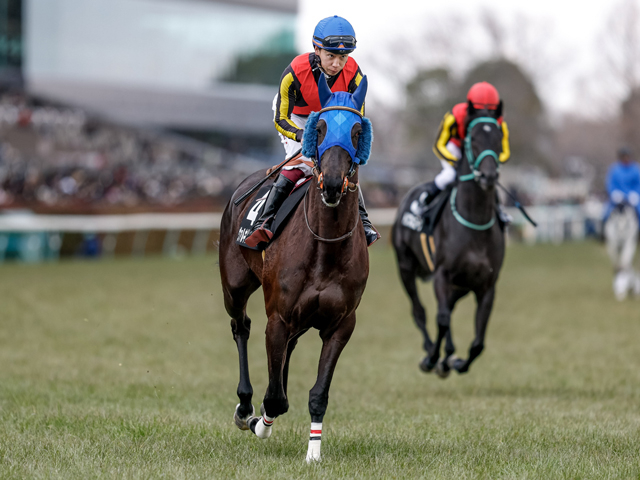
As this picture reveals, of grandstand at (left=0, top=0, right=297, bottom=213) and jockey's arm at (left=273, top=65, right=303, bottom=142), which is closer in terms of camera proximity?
jockey's arm at (left=273, top=65, right=303, bottom=142)

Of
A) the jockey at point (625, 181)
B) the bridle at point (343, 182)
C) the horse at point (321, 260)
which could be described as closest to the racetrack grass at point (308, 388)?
the horse at point (321, 260)

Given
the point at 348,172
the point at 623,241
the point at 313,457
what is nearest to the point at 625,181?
the point at 623,241

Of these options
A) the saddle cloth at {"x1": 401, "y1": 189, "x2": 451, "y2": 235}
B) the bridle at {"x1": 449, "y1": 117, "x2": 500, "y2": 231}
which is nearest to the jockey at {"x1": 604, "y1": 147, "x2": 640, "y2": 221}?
the saddle cloth at {"x1": 401, "y1": 189, "x2": 451, "y2": 235}

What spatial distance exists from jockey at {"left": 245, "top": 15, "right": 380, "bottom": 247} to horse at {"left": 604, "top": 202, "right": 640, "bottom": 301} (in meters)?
11.6

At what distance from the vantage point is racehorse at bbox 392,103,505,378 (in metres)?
8.38

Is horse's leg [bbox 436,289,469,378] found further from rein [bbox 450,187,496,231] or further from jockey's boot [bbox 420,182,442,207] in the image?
jockey's boot [bbox 420,182,442,207]

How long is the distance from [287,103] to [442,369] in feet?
13.0

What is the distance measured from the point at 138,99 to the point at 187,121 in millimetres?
3122

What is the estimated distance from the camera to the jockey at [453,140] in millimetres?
8664

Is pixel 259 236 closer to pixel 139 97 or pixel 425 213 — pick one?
pixel 425 213

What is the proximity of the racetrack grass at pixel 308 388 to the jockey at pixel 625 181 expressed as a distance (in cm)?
192

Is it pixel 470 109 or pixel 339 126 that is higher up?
pixel 339 126

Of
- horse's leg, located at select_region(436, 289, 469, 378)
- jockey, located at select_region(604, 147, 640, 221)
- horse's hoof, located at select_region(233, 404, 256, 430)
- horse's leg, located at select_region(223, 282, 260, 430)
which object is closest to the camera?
horse's hoof, located at select_region(233, 404, 256, 430)

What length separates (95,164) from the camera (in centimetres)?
3519
